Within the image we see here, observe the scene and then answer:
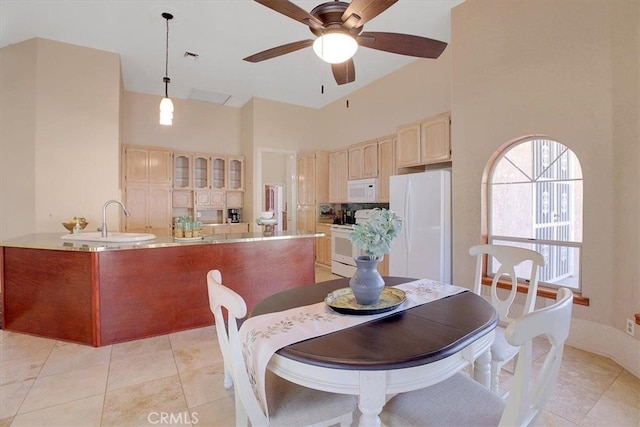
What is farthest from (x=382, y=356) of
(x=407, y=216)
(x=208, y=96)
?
(x=208, y=96)

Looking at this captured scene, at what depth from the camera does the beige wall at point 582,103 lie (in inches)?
89.3


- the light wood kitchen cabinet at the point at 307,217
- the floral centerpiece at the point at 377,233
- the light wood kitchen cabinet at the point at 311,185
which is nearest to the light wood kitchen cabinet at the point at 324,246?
the light wood kitchen cabinet at the point at 307,217

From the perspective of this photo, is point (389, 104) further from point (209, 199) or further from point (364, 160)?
point (209, 199)

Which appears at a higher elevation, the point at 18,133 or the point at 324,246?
the point at 18,133

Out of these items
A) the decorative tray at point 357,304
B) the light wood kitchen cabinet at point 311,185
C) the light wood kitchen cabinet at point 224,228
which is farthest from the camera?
the light wood kitchen cabinet at point 311,185

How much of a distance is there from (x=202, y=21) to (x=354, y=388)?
155 inches

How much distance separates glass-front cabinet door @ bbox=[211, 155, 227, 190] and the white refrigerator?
11.8 feet

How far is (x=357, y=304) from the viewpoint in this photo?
1457 millimetres

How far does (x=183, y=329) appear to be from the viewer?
9.60 ft

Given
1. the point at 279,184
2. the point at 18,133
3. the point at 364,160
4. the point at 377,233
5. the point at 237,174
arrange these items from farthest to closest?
the point at 279,184
the point at 237,174
the point at 364,160
the point at 18,133
the point at 377,233

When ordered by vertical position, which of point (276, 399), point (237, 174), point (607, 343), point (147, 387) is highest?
point (237, 174)

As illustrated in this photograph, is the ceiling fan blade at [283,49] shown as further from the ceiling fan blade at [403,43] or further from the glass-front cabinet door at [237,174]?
the glass-front cabinet door at [237,174]

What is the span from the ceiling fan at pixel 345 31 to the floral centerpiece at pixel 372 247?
107 cm

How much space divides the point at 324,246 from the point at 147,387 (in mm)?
3949
